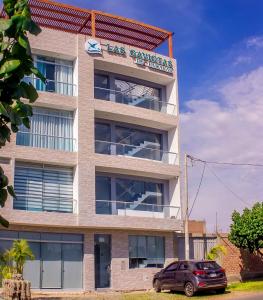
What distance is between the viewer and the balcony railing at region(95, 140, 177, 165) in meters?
31.0

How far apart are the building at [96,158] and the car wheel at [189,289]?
18.4 feet

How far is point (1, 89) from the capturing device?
14.1 ft

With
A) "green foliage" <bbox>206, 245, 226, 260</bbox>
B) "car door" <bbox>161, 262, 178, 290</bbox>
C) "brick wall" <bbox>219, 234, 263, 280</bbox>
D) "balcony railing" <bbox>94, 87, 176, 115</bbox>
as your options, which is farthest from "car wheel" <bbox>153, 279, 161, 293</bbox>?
"balcony railing" <bbox>94, 87, 176, 115</bbox>

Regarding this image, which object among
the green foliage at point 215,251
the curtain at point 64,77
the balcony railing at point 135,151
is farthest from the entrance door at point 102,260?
the curtain at point 64,77

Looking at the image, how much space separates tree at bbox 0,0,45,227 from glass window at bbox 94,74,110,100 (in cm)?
2727

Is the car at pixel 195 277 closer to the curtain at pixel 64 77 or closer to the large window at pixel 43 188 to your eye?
the large window at pixel 43 188

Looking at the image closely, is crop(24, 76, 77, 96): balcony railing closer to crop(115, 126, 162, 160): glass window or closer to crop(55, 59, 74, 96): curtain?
crop(55, 59, 74, 96): curtain

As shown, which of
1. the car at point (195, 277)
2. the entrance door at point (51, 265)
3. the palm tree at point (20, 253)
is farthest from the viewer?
the entrance door at point (51, 265)

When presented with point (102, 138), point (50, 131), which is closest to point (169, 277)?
point (102, 138)

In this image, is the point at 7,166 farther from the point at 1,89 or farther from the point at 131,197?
the point at 1,89

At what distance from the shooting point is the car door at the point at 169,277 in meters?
26.3

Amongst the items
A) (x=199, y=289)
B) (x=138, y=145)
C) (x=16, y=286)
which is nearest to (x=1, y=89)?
(x=16, y=286)

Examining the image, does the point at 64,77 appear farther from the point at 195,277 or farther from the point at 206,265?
the point at 195,277

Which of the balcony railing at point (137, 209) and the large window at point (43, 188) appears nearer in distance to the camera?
the large window at point (43, 188)
